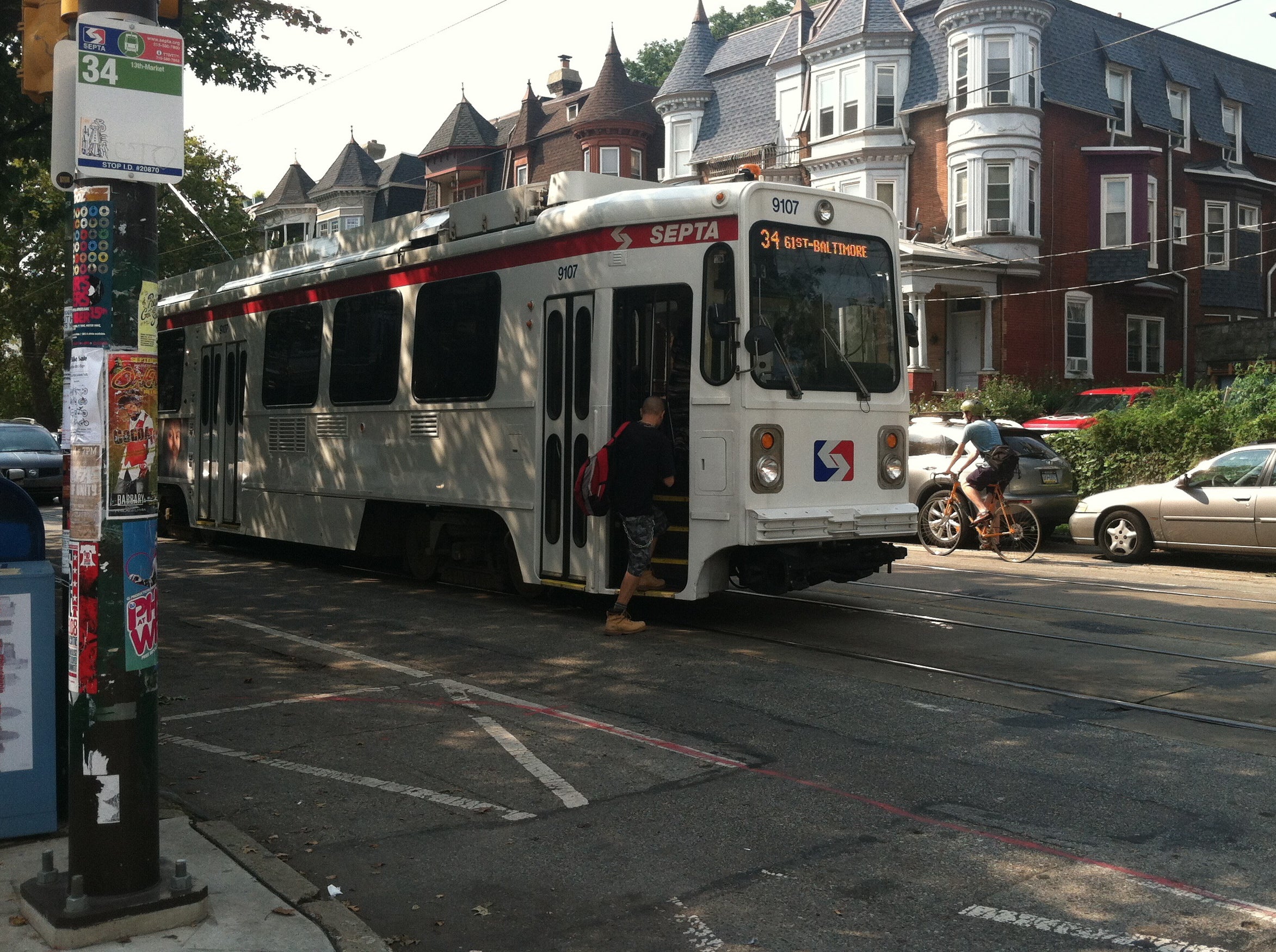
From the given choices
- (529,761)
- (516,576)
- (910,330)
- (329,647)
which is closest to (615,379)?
(516,576)

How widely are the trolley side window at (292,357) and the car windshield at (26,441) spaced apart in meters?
13.8

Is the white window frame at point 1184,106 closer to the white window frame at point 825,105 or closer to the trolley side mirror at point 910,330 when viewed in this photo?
the white window frame at point 825,105

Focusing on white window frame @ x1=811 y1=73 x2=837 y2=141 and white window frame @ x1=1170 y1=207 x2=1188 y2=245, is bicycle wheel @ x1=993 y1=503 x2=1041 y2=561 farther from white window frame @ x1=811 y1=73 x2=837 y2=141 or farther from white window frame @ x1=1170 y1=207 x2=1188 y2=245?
white window frame @ x1=1170 y1=207 x2=1188 y2=245

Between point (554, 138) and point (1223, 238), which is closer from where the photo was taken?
point (1223, 238)

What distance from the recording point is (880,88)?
116 feet

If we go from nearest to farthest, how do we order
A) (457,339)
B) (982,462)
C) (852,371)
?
1. (852,371)
2. (457,339)
3. (982,462)

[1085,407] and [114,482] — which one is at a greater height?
[1085,407]

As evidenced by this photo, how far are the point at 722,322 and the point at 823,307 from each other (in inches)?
39.1

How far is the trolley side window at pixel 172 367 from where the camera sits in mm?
16500

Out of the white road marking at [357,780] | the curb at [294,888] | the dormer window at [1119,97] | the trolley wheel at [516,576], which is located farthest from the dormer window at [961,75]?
the curb at [294,888]

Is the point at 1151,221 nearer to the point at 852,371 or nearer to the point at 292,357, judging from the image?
the point at 292,357

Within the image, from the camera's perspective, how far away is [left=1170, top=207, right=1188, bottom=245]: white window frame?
3778 cm

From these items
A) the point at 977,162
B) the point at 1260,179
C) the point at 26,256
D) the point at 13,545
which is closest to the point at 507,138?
the point at 26,256

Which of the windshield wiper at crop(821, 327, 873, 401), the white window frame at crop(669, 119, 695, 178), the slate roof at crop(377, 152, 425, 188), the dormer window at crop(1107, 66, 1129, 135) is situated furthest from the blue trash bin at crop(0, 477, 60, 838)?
the slate roof at crop(377, 152, 425, 188)
